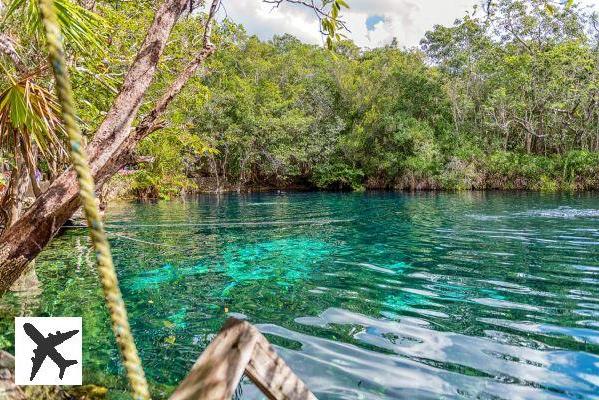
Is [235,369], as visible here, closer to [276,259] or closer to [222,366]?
[222,366]

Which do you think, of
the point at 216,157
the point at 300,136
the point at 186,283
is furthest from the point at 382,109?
the point at 186,283

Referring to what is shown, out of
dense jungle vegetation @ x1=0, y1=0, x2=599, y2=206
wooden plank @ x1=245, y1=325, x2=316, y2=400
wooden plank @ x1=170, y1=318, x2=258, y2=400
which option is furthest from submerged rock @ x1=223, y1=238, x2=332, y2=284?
dense jungle vegetation @ x1=0, y1=0, x2=599, y2=206

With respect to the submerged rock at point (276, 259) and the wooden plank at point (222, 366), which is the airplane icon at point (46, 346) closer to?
the wooden plank at point (222, 366)

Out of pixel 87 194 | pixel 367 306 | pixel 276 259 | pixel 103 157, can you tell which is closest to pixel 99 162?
pixel 103 157

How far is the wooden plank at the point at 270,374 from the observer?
1314 millimetres

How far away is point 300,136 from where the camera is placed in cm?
4056

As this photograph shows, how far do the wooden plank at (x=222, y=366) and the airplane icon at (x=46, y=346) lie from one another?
174cm

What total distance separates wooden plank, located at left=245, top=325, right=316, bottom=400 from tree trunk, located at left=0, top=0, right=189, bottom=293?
229 cm

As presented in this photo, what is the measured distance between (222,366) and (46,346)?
2017mm

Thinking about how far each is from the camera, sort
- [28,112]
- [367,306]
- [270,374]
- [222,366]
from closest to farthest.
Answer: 1. [222,366]
2. [270,374]
3. [28,112]
4. [367,306]

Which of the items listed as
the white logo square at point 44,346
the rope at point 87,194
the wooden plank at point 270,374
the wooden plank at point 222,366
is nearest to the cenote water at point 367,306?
the white logo square at point 44,346

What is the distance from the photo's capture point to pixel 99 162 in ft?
10.4

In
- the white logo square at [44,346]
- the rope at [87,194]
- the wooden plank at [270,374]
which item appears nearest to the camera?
the rope at [87,194]

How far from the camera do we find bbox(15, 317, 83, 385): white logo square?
2.59 metres
